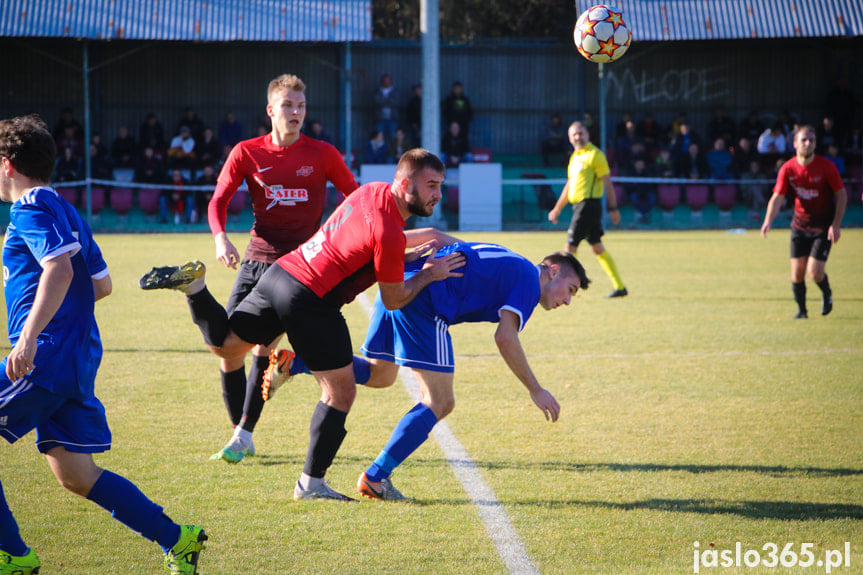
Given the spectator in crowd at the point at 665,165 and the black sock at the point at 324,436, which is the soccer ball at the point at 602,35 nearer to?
the black sock at the point at 324,436

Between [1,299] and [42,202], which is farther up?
[42,202]

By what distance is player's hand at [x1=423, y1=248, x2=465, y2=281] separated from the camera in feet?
14.0

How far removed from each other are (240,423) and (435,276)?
5.46 ft

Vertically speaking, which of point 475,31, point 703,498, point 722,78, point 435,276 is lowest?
point 703,498

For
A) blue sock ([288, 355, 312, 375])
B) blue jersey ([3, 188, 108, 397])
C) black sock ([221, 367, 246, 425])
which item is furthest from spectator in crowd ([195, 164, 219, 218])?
blue jersey ([3, 188, 108, 397])

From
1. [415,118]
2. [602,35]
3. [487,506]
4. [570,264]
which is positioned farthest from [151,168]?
[487,506]

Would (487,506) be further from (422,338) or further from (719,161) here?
(719,161)

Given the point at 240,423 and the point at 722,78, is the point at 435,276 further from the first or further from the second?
the point at 722,78

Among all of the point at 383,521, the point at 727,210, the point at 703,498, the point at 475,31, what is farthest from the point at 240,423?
the point at 475,31

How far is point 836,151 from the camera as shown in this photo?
74.6 feet

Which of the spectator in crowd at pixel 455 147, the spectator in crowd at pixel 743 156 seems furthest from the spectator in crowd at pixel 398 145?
the spectator in crowd at pixel 743 156

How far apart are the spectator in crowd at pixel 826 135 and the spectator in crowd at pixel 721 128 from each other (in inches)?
85.9

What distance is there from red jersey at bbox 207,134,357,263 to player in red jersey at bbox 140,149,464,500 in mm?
1018

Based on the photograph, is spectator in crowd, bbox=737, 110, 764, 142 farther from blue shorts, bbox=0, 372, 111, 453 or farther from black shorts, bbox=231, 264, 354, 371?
blue shorts, bbox=0, 372, 111, 453
